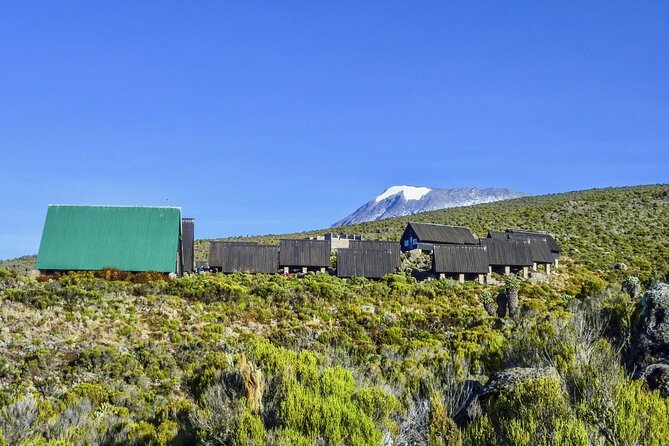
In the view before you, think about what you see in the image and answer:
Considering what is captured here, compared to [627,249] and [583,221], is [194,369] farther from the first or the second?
[583,221]

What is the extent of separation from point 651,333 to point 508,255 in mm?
28831

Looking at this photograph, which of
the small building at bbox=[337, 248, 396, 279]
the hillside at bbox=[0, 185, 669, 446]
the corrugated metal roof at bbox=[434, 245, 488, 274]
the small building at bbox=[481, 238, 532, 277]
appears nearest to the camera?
the hillside at bbox=[0, 185, 669, 446]

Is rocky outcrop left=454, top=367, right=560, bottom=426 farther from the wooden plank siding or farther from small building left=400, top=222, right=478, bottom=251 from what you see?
small building left=400, top=222, right=478, bottom=251

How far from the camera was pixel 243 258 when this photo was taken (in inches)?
1460

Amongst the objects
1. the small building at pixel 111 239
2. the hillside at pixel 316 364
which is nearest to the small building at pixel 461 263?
the hillside at pixel 316 364

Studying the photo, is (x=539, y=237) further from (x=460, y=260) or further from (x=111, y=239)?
(x=111, y=239)

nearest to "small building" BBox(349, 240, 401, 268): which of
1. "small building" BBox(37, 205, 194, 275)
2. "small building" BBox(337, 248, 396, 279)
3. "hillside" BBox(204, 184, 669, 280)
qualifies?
"small building" BBox(337, 248, 396, 279)

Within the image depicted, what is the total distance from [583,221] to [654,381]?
5586 centimetres

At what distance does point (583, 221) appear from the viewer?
60.6 metres

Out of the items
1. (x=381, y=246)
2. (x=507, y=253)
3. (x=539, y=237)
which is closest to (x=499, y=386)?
(x=507, y=253)

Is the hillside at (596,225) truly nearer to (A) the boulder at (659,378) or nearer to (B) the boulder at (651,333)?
(B) the boulder at (651,333)

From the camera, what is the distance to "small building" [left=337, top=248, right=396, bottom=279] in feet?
118

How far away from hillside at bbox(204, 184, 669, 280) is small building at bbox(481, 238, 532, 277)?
5.41 meters

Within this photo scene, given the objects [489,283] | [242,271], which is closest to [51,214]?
[242,271]
